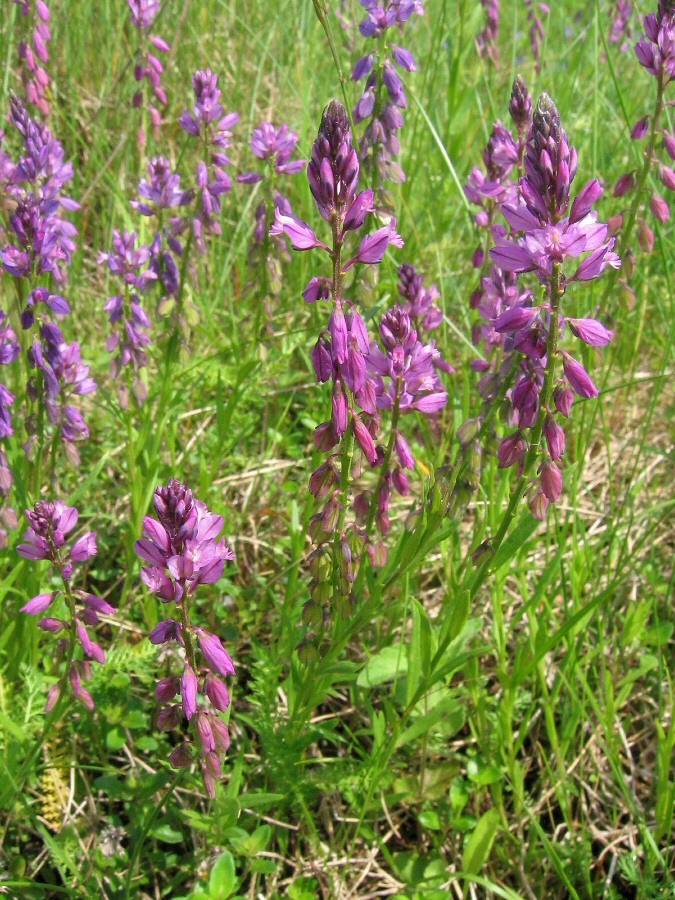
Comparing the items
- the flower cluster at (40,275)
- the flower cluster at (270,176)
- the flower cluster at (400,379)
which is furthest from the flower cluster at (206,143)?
the flower cluster at (400,379)

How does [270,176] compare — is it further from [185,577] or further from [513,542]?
[185,577]

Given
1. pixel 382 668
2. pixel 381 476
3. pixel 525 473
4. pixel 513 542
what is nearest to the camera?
pixel 525 473

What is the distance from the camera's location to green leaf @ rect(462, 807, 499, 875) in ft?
8.14

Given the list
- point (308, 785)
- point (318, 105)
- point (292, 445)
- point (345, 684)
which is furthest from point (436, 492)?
point (318, 105)

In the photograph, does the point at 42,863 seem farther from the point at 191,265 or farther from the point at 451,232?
the point at 451,232

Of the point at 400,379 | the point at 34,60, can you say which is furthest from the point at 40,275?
the point at 34,60

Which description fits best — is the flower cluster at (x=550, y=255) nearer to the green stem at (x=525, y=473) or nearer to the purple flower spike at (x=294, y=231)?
the green stem at (x=525, y=473)

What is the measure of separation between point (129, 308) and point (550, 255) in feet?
6.10

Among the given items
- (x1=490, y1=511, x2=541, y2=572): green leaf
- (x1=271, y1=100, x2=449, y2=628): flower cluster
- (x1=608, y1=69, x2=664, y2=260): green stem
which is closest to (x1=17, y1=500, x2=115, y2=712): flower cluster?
(x1=271, y1=100, x2=449, y2=628): flower cluster

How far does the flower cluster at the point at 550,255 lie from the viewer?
1.61 m

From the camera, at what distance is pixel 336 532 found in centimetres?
204

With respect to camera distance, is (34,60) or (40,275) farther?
(34,60)

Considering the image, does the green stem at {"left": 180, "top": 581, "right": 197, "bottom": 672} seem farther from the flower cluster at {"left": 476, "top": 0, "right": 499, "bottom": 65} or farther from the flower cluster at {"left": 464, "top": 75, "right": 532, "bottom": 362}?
the flower cluster at {"left": 476, "top": 0, "right": 499, "bottom": 65}

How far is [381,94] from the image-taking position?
2734 mm
